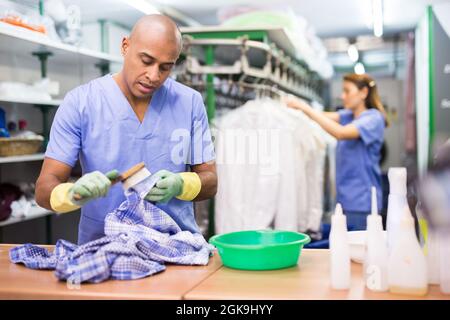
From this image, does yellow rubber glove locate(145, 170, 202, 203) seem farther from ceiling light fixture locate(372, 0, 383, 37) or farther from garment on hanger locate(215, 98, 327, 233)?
ceiling light fixture locate(372, 0, 383, 37)

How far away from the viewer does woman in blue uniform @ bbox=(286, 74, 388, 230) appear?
322 centimetres

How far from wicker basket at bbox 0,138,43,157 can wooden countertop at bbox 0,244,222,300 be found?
1700mm

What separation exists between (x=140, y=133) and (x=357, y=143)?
1933 millimetres

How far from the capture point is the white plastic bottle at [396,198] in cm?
135

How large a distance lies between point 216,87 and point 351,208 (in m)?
1.18

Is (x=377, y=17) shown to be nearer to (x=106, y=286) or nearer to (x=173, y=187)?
(x=173, y=187)

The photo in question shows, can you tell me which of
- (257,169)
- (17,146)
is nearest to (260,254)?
(257,169)

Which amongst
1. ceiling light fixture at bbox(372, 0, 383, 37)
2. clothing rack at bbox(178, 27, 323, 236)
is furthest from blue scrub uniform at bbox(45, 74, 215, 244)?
ceiling light fixture at bbox(372, 0, 383, 37)

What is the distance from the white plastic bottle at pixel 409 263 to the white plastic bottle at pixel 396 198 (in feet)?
0.32

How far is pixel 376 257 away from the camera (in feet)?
4.20

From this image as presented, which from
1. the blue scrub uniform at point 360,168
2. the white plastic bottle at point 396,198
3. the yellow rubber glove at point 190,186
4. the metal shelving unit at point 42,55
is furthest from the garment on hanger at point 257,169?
the white plastic bottle at point 396,198
